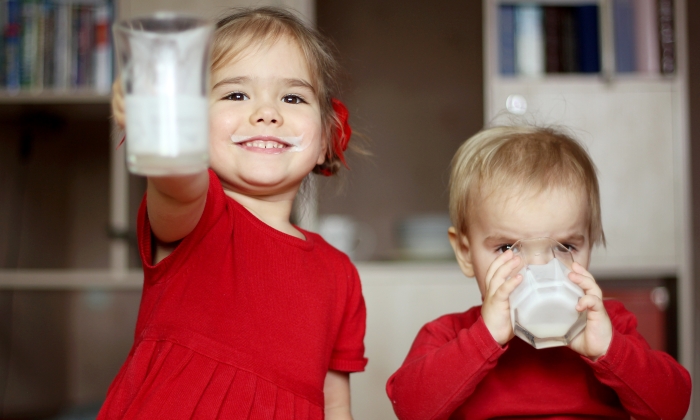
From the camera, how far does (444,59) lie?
2.76m

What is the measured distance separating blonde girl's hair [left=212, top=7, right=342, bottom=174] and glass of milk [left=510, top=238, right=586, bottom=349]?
1.36 feet

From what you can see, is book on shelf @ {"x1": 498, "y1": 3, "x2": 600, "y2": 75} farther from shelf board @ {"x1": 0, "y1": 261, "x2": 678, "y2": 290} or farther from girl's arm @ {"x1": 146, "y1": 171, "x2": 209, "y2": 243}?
girl's arm @ {"x1": 146, "y1": 171, "x2": 209, "y2": 243}

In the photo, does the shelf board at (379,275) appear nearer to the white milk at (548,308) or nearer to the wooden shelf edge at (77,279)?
the wooden shelf edge at (77,279)

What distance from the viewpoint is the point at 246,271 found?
35.8 inches

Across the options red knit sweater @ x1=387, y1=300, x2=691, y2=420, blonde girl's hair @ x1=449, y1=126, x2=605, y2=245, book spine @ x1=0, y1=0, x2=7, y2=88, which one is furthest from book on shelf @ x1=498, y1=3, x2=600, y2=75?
book spine @ x1=0, y1=0, x2=7, y2=88

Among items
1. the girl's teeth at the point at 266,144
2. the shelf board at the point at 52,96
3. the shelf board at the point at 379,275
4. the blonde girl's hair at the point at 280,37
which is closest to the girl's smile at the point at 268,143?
the girl's teeth at the point at 266,144

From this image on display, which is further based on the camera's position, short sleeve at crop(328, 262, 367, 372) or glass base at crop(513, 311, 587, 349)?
short sleeve at crop(328, 262, 367, 372)

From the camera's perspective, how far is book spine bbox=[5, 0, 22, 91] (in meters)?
2.21

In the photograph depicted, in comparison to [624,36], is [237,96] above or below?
below

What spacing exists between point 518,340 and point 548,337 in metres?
0.25

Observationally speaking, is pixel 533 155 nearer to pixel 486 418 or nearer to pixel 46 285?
pixel 486 418

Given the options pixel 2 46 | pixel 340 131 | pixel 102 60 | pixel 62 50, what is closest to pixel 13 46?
pixel 2 46

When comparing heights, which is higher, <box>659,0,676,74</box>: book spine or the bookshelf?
<box>659,0,676,74</box>: book spine

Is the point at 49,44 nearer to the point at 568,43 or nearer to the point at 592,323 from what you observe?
the point at 568,43
